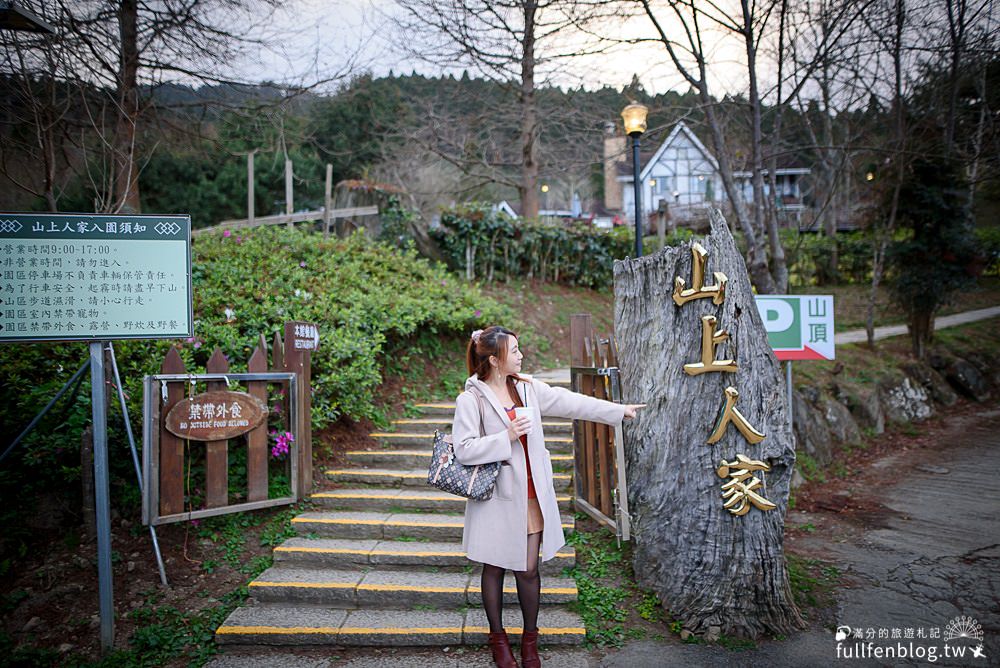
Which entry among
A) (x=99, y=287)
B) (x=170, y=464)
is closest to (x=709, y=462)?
(x=170, y=464)

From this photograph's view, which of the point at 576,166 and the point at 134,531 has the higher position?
the point at 576,166

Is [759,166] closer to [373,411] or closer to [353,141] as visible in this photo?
[373,411]

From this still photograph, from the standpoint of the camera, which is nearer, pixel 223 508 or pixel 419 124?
pixel 223 508

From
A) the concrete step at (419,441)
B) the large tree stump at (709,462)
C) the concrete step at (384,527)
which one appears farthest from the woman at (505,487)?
the concrete step at (419,441)

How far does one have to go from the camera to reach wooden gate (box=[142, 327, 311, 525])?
12.6ft

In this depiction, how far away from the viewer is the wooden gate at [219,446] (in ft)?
12.6

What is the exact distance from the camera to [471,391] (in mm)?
2916

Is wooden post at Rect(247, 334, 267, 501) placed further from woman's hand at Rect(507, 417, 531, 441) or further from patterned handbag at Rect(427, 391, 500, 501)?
woman's hand at Rect(507, 417, 531, 441)

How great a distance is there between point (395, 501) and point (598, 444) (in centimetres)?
176

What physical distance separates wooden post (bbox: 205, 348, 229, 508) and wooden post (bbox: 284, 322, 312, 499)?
61 centimetres

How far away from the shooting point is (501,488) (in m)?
2.79

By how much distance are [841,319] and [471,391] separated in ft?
48.0

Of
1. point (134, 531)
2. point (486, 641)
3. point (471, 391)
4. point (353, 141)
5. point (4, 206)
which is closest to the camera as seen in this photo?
point (471, 391)

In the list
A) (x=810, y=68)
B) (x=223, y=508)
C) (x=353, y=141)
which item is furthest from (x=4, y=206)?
(x=353, y=141)
